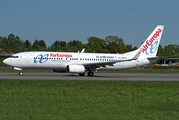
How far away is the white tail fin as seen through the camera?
53.1m

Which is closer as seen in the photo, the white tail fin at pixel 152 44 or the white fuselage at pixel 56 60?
the white fuselage at pixel 56 60

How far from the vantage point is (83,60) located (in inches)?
1971

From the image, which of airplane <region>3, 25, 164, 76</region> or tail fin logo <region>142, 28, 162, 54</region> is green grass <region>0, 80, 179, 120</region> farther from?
tail fin logo <region>142, 28, 162, 54</region>

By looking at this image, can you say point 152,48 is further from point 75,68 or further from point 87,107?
point 87,107

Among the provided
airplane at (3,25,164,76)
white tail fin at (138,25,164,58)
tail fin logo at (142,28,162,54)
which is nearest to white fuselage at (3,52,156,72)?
airplane at (3,25,164,76)

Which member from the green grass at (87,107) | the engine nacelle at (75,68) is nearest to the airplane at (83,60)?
the engine nacelle at (75,68)

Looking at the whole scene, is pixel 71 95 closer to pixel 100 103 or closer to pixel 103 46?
pixel 100 103

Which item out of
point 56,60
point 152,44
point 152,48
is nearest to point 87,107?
point 56,60

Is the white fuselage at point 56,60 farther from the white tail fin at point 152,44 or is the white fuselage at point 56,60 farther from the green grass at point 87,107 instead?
the green grass at point 87,107

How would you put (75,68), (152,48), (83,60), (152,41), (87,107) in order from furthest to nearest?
(152,41)
(152,48)
(83,60)
(75,68)
(87,107)

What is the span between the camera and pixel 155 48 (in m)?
54.0

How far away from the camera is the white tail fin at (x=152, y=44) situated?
5309cm

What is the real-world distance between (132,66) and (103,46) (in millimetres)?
106881

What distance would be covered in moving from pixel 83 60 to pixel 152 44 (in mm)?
9737
